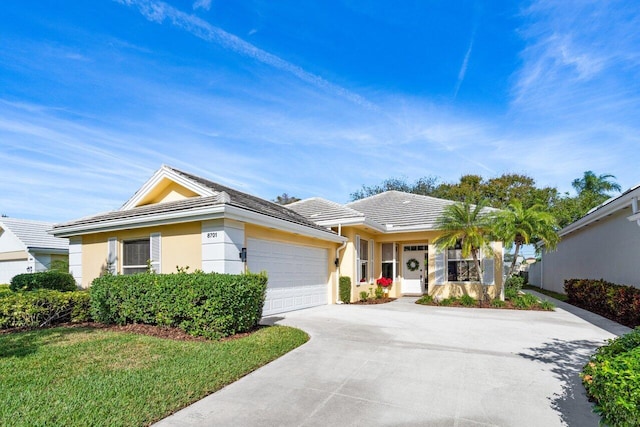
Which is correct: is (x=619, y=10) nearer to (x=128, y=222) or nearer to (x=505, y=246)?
(x=505, y=246)

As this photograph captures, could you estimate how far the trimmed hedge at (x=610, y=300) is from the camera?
9492mm

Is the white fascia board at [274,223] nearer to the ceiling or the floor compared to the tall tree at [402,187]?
nearer to the floor

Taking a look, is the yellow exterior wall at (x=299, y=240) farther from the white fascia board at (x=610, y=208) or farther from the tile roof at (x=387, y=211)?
the white fascia board at (x=610, y=208)

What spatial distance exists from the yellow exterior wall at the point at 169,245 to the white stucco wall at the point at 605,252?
12472 millimetres

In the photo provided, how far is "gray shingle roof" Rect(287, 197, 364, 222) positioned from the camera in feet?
48.7

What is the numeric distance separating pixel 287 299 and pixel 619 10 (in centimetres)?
1192

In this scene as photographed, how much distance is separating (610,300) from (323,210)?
1038 cm

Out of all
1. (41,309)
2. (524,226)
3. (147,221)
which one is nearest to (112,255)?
(147,221)

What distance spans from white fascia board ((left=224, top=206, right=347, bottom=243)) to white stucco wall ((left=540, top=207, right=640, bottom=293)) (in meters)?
9.25

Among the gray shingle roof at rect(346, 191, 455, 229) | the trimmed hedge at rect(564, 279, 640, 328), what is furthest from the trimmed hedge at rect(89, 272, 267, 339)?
the trimmed hedge at rect(564, 279, 640, 328)

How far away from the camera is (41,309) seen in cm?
889

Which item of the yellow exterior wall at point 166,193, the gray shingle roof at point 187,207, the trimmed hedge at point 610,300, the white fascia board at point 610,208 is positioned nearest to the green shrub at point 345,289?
the gray shingle roof at point 187,207

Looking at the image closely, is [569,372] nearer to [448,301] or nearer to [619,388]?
[619,388]

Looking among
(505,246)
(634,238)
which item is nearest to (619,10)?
(634,238)
